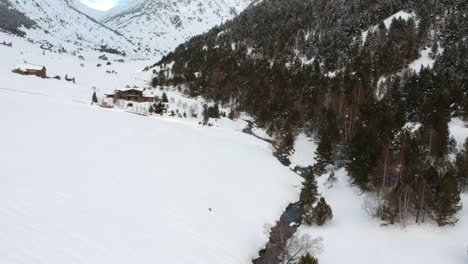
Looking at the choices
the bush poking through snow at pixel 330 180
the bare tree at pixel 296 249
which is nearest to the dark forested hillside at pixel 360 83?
the bush poking through snow at pixel 330 180

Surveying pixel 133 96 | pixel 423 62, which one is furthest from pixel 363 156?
pixel 133 96

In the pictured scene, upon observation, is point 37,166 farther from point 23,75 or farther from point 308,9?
point 308,9

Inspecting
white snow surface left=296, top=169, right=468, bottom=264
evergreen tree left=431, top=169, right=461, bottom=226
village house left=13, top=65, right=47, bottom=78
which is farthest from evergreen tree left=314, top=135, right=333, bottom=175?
village house left=13, top=65, right=47, bottom=78

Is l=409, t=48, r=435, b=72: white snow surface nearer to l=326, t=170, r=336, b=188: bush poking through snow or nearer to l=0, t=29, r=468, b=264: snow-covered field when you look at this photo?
l=0, t=29, r=468, b=264: snow-covered field

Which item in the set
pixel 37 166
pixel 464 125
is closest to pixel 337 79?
pixel 464 125

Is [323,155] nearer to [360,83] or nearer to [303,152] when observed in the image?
[303,152]

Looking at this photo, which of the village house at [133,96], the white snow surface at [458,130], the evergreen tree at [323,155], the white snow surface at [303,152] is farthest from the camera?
the village house at [133,96]

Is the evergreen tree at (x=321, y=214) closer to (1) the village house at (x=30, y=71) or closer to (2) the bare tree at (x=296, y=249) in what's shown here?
(2) the bare tree at (x=296, y=249)
